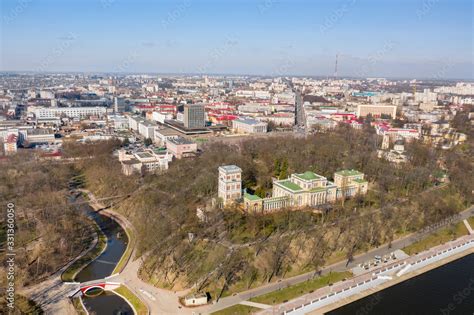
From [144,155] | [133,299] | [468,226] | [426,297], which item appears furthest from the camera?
[144,155]

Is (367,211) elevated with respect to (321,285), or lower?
elevated

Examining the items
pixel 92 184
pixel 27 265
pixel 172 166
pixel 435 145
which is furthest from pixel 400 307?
pixel 435 145

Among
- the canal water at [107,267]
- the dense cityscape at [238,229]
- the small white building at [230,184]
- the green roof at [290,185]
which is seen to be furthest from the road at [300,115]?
the canal water at [107,267]

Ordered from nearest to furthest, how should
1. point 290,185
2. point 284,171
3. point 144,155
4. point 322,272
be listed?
point 322,272 < point 290,185 < point 284,171 < point 144,155

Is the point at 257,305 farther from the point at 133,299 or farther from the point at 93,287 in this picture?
the point at 93,287

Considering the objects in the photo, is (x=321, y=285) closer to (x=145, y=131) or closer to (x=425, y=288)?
(x=425, y=288)

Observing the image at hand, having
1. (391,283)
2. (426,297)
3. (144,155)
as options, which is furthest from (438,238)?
(144,155)

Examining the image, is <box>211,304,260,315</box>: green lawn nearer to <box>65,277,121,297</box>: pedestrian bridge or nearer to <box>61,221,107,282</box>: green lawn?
<box>65,277,121,297</box>: pedestrian bridge
